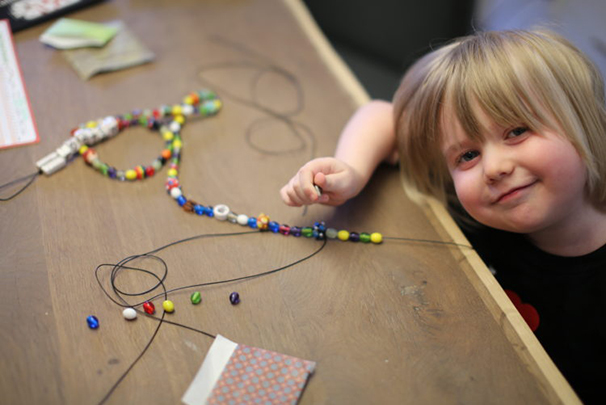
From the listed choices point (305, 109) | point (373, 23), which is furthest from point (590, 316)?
point (373, 23)

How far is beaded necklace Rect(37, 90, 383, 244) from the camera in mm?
810

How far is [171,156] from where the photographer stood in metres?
0.94

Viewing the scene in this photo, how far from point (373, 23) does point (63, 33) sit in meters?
0.93

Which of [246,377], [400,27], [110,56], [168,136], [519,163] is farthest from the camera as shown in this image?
[400,27]

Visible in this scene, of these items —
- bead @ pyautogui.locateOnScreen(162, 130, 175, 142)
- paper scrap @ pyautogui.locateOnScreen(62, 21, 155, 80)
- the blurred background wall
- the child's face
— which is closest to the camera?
the child's face

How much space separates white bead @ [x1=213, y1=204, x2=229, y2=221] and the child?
0.11 metres

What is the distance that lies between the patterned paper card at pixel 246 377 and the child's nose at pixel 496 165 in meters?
0.36

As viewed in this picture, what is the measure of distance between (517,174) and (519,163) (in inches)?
0.6

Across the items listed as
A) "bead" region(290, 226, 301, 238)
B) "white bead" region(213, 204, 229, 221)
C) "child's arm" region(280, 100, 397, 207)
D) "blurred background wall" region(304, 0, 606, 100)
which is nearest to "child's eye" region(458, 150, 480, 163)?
"child's arm" region(280, 100, 397, 207)

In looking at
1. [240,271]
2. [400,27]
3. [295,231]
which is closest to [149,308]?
[240,271]

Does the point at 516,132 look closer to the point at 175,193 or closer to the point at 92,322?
the point at 175,193

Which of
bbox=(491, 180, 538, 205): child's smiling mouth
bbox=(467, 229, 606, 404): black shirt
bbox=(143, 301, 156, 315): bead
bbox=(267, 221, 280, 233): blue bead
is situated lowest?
bbox=(467, 229, 606, 404): black shirt

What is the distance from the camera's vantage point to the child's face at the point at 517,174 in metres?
0.72

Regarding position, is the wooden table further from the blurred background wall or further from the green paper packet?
the blurred background wall
